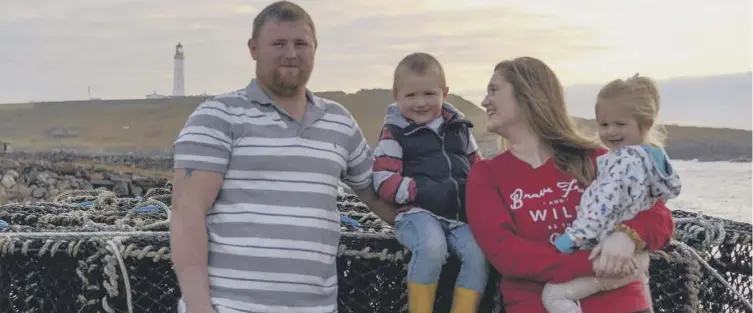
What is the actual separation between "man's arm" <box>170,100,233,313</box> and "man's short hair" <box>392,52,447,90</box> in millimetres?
987

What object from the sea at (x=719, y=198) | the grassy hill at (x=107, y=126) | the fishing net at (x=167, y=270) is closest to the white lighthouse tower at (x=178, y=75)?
the grassy hill at (x=107, y=126)

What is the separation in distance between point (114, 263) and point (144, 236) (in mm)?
161

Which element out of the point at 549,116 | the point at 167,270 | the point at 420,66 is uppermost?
the point at 420,66

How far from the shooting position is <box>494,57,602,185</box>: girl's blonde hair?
275 centimetres

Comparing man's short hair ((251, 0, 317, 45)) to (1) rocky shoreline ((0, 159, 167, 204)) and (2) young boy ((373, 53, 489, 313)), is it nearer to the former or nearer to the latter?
(2) young boy ((373, 53, 489, 313))

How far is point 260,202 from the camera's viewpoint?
2.47m

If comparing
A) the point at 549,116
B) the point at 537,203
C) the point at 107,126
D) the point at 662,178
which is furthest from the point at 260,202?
the point at 107,126

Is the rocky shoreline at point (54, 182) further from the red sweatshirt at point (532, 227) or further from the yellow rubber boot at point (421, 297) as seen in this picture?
the red sweatshirt at point (532, 227)

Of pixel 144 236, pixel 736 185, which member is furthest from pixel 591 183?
pixel 736 185

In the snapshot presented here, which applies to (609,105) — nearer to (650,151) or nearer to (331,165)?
(650,151)

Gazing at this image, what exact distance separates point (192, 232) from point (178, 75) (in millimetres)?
63451

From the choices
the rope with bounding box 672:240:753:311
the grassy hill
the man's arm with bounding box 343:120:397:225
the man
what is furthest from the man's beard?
the grassy hill

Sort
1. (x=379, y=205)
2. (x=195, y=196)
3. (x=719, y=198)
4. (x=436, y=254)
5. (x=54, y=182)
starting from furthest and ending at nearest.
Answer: (x=719, y=198)
(x=54, y=182)
(x=379, y=205)
(x=436, y=254)
(x=195, y=196)

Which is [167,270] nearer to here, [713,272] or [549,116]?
[549,116]
